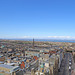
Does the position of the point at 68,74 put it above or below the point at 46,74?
below

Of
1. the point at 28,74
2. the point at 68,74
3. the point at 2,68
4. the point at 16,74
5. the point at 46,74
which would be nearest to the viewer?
the point at 46,74

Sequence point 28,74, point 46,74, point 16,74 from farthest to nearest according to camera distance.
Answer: point 28,74 < point 16,74 < point 46,74

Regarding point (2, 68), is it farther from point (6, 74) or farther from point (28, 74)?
point (28, 74)

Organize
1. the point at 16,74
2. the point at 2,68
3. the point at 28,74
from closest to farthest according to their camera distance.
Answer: the point at 16,74
the point at 28,74
the point at 2,68

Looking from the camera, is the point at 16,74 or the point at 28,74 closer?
the point at 16,74

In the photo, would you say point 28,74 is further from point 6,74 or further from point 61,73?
point 61,73

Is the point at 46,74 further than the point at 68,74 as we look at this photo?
Answer: No

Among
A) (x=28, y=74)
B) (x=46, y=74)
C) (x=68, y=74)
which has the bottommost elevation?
(x=68, y=74)

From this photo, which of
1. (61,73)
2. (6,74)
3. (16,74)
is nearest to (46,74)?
(16,74)

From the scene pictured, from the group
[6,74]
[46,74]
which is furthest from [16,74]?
[46,74]
